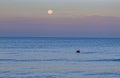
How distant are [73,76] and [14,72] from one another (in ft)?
22.2

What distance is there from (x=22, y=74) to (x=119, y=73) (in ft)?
34.0

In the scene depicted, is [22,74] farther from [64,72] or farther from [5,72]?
[64,72]

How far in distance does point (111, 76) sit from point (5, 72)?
445 inches

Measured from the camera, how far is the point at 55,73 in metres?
37.4

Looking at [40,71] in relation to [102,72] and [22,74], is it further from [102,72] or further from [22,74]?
[102,72]

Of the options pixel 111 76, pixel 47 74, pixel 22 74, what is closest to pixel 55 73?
pixel 47 74

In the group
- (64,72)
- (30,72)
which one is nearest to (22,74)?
(30,72)

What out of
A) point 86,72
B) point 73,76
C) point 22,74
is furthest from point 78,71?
point 22,74

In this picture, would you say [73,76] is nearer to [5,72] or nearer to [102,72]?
[102,72]

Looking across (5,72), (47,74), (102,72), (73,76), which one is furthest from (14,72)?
(102,72)

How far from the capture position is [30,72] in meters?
38.2

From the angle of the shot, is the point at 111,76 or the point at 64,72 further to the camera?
the point at 64,72

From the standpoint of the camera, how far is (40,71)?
3912 centimetres

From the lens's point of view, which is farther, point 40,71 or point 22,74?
point 40,71
